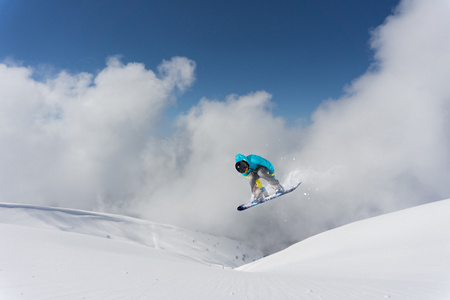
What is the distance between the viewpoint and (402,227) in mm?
7941

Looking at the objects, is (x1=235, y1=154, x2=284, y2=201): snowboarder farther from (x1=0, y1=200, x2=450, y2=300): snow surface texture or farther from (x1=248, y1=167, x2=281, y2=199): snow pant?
(x1=0, y1=200, x2=450, y2=300): snow surface texture

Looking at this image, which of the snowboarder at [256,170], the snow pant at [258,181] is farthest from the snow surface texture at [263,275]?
the snowboarder at [256,170]

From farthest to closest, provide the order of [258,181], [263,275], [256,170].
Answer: [258,181]
[256,170]
[263,275]

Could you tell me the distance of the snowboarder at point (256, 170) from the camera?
34.2ft

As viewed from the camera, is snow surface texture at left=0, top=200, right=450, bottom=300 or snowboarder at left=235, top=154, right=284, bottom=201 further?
snowboarder at left=235, top=154, right=284, bottom=201

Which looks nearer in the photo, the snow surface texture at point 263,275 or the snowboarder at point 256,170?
the snow surface texture at point 263,275

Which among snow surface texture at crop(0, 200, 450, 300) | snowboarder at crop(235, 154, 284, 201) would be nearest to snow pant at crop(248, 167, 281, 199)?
snowboarder at crop(235, 154, 284, 201)

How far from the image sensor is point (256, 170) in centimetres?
1118

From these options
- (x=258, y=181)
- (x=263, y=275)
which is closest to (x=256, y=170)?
(x=258, y=181)

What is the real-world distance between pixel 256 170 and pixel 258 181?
29.4 inches

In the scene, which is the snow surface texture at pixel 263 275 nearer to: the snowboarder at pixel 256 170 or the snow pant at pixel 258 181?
the snow pant at pixel 258 181

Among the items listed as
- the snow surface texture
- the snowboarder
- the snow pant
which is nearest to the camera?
the snow surface texture

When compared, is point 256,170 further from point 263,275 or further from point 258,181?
point 263,275

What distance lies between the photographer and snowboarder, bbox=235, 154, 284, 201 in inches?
411
